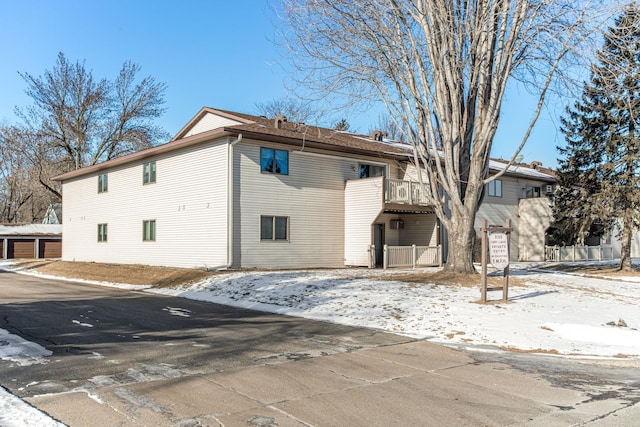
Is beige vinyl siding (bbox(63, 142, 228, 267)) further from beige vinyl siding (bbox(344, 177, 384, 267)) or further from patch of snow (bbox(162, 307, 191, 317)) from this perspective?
patch of snow (bbox(162, 307, 191, 317))

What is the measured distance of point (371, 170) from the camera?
25391 mm

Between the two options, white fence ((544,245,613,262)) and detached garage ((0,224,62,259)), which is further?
detached garage ((0,224,62,259))

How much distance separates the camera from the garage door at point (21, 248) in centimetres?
4222

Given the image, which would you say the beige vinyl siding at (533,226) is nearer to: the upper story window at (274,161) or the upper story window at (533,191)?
the upper story window at (533,191)

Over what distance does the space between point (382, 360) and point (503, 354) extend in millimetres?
2112

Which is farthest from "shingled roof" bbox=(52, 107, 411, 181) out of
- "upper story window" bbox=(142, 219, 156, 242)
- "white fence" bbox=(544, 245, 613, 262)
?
"white fence" bbox=(544, 245, 613, 262)

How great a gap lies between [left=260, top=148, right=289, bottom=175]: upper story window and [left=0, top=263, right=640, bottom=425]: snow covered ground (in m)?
5.70

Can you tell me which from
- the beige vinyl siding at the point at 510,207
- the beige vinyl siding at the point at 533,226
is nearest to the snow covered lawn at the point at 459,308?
the beige vinyl siding at the point at 510,207

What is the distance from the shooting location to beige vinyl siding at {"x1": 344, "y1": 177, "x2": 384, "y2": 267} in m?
22.8

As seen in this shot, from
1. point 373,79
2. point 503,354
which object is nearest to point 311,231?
point 373,79

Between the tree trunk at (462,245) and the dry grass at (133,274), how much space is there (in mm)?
8390

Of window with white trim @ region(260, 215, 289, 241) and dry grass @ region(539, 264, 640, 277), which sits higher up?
window with white trim @ region(260, 215, 289, 241)

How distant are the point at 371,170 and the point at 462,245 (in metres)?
10.1

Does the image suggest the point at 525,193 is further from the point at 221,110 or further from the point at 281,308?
the point at 281,308
